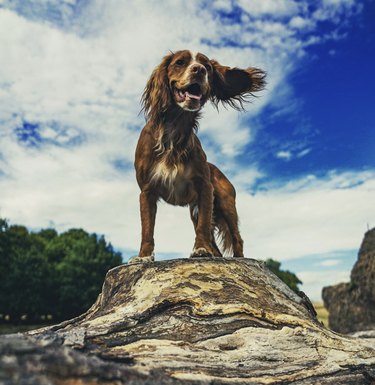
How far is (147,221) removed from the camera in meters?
6.50

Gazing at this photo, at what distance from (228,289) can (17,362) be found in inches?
133

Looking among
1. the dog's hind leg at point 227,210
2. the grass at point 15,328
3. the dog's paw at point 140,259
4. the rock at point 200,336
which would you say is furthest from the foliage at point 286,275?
the rock at point 200,336

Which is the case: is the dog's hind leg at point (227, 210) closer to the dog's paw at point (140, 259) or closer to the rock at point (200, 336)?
the rock at point (200, 336)

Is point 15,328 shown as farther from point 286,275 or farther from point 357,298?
point 357,298

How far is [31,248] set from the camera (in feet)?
172

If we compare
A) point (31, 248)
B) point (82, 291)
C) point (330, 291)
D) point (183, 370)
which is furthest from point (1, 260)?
point (183, 370)

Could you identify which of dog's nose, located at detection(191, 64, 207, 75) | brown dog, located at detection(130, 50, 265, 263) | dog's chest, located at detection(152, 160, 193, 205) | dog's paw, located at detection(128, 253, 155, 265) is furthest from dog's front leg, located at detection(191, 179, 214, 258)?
dog's nose, located at detection(191, 64, 207, 75)

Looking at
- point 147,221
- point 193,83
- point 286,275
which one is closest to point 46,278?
point 286,275

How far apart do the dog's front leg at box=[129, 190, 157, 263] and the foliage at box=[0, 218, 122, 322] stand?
45.9 meters

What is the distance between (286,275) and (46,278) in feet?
94.8

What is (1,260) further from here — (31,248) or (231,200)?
(231,200)

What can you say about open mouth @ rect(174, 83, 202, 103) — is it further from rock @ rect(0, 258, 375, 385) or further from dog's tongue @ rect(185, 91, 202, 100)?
rock @ rect(0, 258, 375, 385)

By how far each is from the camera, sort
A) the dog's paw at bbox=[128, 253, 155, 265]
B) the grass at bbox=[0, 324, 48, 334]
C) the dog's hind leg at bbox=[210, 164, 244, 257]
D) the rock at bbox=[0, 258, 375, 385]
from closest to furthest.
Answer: the rock at bbox=[0, 258, 375, 385], the dog's paw at bbox=[128, 253, 155, 265], the dog's hind leg at bbox=[210, 164, 244, 257], the grass at bbox=[0, 324, 48, 334]

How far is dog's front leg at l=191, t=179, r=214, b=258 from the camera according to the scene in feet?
21.2
